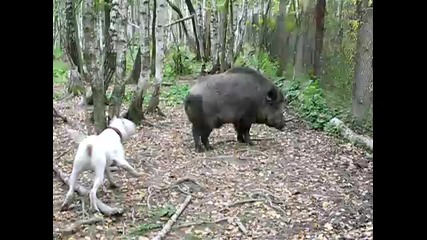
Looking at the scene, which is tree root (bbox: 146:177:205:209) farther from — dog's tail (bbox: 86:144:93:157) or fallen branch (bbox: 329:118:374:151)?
fallen branch (bbox: 329:118:374:151)

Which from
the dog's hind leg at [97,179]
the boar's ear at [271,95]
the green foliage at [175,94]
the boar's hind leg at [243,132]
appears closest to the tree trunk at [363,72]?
the boar's ear at [271,95]

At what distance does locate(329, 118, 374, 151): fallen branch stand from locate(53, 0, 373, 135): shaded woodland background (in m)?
0.08

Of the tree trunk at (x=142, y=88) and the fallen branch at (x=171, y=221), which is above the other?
the tree trunk at (x=142, y=88)

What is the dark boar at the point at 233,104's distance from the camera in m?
6.06

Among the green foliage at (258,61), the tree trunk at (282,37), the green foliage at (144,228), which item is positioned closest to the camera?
the green foliage at (144,228)

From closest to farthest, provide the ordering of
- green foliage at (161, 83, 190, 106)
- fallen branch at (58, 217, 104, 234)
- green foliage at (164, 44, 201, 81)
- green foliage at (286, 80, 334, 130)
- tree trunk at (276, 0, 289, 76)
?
fallen branch at (58, 217, 104, 234), green foliage at (286, 80, 334, 130), green foliage at (161, 83, 190, 106), tree trunk at (276, 0, 289, 76), green foliage at (164, 44, 201, 81)

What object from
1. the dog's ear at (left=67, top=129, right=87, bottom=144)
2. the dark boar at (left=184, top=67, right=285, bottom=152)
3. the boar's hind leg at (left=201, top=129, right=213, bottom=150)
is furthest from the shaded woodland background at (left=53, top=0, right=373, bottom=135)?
the boar's hind leg at (left=201, top=129, right=213, bottom=150)

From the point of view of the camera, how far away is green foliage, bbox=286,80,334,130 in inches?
285

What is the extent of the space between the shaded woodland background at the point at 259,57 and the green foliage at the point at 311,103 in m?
0.02

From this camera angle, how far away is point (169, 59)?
15.4 metres

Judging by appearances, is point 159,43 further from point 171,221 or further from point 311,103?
point 171,221

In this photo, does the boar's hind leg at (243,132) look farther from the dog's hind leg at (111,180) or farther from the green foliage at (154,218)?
the green foliage at (154,218)
